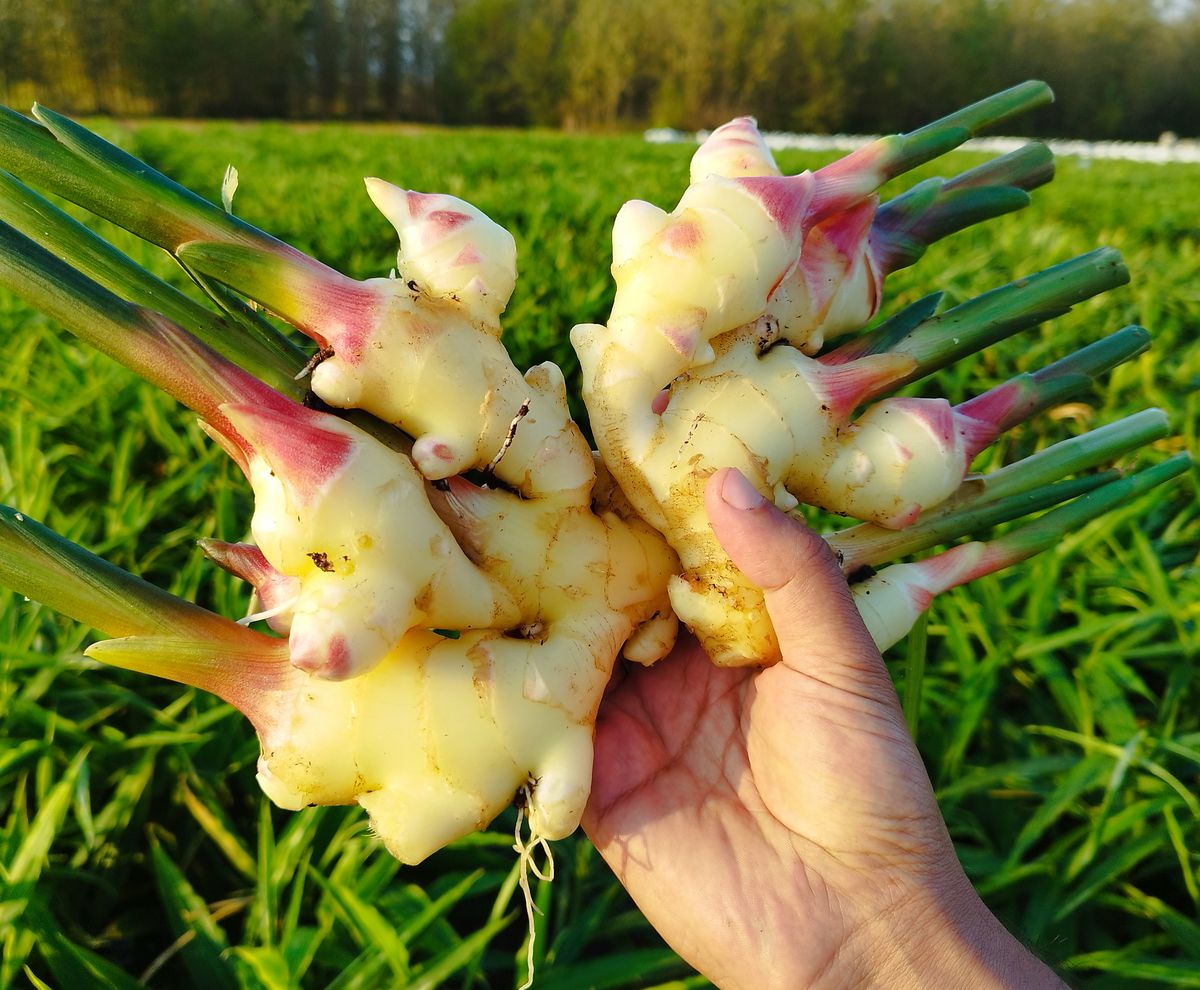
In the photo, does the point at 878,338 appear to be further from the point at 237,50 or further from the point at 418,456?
the point at 237,50

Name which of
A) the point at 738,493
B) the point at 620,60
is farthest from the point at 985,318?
the point at 620,60

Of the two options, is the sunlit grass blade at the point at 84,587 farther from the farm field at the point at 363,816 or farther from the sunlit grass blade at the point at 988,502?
the sunlit grass blade at the point at 988,502

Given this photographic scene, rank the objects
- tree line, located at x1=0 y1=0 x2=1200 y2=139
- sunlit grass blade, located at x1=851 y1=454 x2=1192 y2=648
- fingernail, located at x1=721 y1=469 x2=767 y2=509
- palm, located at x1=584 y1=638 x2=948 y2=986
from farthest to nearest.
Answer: tree line, located at x1=0 y1=0 x2=1200 y2=139 < sunlit grass blade, located at x1=851 y1=454 x2=1192 y2=648 < palm, located at x1=584 y1=638 x2=948 y2=986 < fingernail, located at x1=721 y1=469 x2=767 y2=509

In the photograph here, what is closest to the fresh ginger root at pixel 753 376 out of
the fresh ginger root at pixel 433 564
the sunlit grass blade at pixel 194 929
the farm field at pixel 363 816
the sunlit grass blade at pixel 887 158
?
the sunlit grass blade at pixel 887 158

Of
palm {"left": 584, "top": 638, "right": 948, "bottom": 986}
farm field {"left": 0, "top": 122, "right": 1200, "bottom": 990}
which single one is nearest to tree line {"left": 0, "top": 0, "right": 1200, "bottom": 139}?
farm field {"left": 0, "top": 122, "right": 1200, "bottom": 990}

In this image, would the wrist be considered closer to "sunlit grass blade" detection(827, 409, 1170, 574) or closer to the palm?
the palm

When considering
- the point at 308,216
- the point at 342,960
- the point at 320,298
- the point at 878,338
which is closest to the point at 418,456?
the point at 320,298
